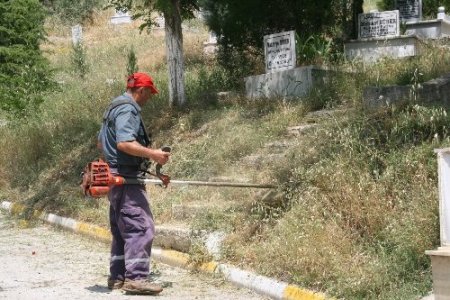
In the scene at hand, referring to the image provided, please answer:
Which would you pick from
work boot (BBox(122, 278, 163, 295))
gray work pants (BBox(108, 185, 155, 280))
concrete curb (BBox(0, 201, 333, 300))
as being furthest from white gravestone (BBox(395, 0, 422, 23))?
work boot (BBox(122, 278, 163, 295))

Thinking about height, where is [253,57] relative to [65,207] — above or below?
above

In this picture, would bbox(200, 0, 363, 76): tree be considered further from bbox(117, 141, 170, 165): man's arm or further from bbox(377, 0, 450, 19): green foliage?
bbox(117, 141, 170, 165): man's arm

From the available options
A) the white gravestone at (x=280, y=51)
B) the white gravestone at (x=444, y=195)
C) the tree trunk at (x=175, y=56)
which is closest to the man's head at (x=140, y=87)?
the white gravestone at (x=444, y=195)

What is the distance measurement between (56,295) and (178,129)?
5530mm

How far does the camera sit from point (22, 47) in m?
20.1

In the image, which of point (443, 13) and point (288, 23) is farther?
point (443, 13)

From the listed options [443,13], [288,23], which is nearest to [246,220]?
[288,23]

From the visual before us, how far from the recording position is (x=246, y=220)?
323 inches

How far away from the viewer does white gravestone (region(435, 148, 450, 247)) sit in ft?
18.8

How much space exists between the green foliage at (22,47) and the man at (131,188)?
36.0 ft

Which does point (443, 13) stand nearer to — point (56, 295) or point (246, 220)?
point (246, 220)

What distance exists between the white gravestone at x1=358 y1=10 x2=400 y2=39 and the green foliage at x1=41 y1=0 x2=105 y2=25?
854 inches

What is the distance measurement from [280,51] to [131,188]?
20.5 feet

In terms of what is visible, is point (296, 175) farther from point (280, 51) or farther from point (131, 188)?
point (280, 51)
